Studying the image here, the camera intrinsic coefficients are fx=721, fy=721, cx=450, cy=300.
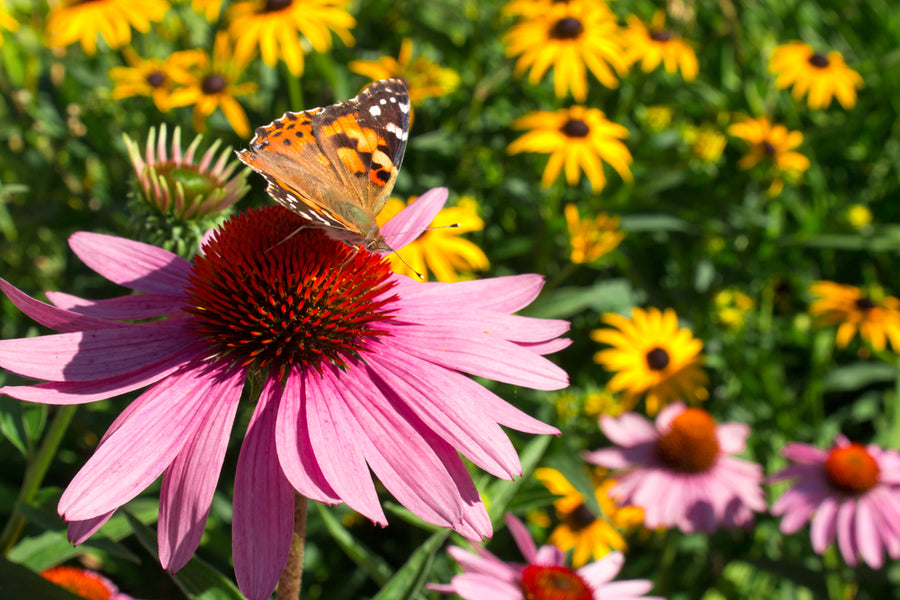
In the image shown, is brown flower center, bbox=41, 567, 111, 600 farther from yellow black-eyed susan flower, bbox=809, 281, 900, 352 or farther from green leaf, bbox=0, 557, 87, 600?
yellow black-eyed susan flower, bbox=809, 281, 900, 352

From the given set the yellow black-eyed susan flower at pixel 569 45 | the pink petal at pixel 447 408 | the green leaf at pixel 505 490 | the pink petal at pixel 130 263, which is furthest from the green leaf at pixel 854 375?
the pink petal at pixel 130 263

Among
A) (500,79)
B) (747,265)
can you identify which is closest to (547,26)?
(500,79)

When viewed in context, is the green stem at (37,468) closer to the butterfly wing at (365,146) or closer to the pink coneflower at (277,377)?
the pink coneflower at (277,377)

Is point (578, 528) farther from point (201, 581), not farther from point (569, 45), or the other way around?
point (569, 45)

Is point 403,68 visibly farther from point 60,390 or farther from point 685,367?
point 60,390

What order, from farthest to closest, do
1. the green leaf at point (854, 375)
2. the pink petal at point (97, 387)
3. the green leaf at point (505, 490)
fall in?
the green leaf at point (854, 375), the green leaf at point (505, 490), the pink petal at point (97, 387)

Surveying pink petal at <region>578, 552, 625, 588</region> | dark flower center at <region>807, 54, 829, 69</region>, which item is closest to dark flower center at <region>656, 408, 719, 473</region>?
pink petal at <region>578, 552, 625, 588</region>

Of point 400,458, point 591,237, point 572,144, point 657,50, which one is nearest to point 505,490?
point 400,458
